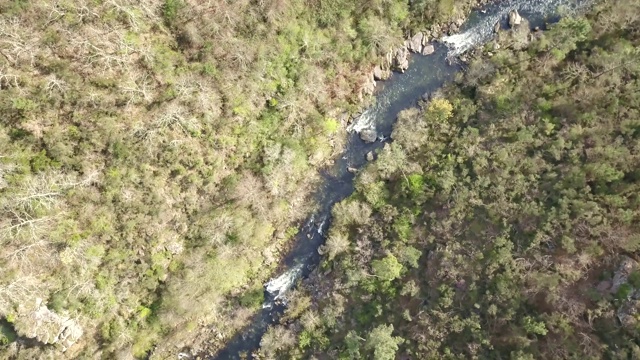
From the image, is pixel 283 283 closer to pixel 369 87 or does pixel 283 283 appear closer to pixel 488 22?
pixel 369 87

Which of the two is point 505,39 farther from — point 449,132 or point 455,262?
point 455,262

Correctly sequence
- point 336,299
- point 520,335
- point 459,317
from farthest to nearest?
point 336,299
point 459,317
point 520,335

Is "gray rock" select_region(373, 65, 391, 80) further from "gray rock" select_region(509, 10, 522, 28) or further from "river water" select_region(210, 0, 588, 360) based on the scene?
"gray rock" select_region(509, 10, 522, 28)

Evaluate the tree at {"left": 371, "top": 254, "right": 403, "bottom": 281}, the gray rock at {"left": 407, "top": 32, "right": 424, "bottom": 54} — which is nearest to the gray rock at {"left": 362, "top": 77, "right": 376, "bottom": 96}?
the gray rock at {"left": 407, "top": 32, "right": 424, "bottom": 54}

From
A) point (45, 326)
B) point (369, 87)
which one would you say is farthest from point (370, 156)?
point (45, 326)

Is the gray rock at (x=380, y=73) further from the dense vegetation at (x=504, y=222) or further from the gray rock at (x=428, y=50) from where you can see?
the dense vegetation at (x=504, y=222)

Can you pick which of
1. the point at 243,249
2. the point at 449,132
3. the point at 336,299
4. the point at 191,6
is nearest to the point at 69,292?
the point at 243,249
